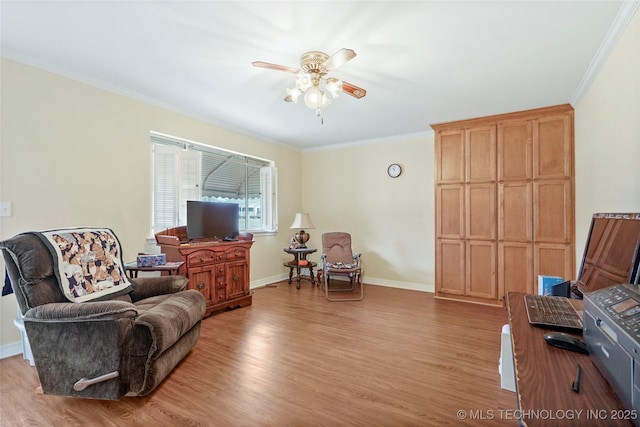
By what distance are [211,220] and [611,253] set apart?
3639 millimetres

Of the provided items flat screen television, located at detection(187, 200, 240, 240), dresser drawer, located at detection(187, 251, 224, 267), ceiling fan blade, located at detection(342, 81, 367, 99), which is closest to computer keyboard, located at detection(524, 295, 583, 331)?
ceiling fan blade, located at detection(342, 81, 367, 99)

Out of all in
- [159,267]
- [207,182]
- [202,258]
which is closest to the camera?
[159,267]

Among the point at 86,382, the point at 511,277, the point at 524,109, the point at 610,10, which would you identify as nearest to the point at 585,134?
the point at 524,109

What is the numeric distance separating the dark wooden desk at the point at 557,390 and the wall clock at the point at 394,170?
4.03 m

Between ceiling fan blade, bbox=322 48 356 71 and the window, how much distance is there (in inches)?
92.8

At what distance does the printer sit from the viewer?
2.09 feet

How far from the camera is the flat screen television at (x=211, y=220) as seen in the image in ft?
11.6

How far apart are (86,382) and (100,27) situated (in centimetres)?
237

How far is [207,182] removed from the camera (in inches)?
168

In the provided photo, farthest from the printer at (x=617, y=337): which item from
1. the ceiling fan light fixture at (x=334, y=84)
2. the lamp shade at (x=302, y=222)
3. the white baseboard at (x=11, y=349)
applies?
the lamp shade at (x=302, y=222)

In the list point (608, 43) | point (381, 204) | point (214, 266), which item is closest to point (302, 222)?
point (381, 204)

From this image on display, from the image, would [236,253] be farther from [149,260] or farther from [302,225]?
[302,225]

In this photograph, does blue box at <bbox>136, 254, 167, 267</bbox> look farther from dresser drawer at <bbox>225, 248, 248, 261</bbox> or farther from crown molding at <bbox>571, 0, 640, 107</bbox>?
crown molding at <bbox>571, 0, 640, 107</bbox>

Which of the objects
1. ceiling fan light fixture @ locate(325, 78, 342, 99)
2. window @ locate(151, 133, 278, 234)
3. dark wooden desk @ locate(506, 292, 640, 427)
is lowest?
dark wooden desk @ locate(506, 292, 640, 427)
